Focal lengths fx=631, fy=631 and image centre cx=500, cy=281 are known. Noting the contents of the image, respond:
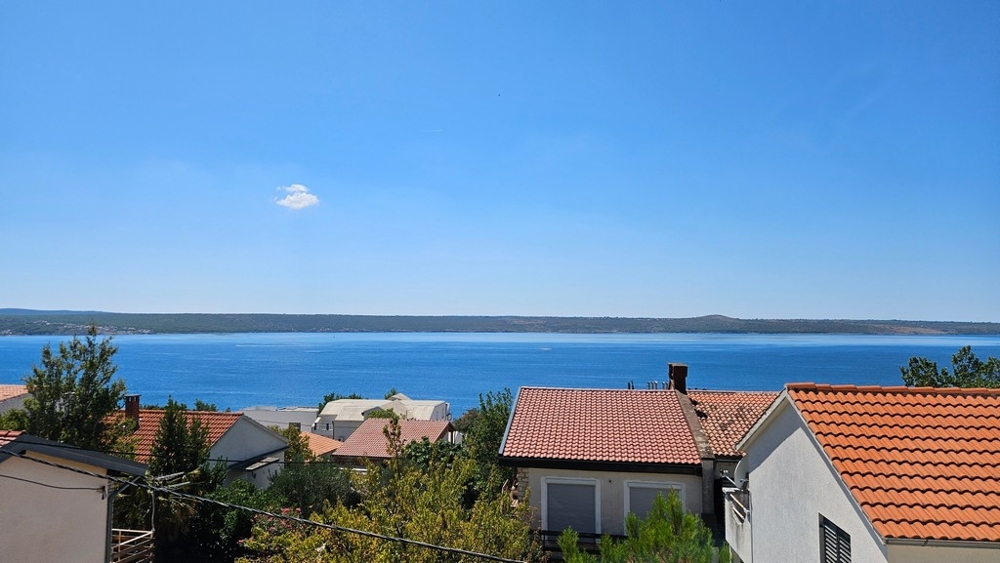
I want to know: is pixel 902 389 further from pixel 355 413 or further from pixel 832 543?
pixel 355 413

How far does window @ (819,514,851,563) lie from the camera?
7.07 metres

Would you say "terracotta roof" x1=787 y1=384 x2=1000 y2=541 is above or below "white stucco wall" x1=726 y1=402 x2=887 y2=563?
above

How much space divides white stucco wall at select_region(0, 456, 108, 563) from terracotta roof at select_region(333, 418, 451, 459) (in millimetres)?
30662

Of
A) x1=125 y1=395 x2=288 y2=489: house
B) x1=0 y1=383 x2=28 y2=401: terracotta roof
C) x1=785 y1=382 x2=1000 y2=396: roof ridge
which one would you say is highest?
x1=785 y1=382 x2=1000 y2=396: roof ridge

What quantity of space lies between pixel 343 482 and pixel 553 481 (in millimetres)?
11053

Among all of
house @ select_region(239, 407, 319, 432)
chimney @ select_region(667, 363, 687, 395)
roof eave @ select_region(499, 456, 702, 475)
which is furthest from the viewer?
house @ select_region(239, 407, 319, 432)

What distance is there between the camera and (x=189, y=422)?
25594mm

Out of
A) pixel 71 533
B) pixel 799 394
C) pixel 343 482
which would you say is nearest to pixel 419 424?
pixel 343 482

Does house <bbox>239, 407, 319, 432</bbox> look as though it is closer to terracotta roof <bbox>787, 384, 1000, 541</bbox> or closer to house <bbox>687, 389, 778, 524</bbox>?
house <bbox>687, 389, 778, 524</bbox>

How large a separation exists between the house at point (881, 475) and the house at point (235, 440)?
2190cm

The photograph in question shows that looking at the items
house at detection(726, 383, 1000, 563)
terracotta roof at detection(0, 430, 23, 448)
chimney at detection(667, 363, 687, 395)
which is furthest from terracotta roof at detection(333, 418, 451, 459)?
house at detection(726, 383, 1000, 563)

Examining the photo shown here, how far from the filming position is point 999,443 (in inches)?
279

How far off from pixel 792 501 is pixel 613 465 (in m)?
7.89

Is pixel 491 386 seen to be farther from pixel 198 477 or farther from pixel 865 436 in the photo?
pixel 865 436
